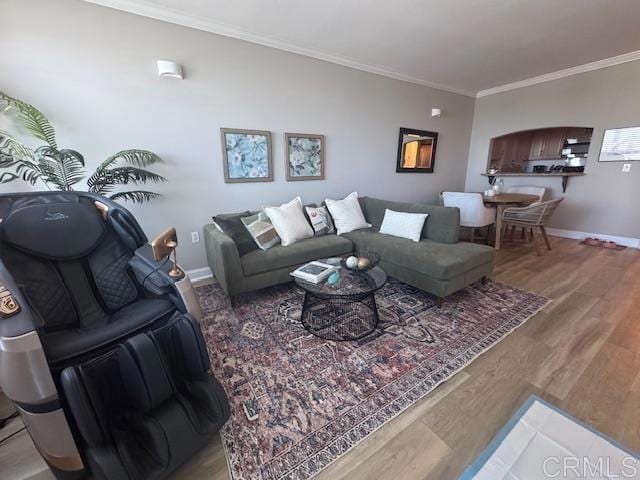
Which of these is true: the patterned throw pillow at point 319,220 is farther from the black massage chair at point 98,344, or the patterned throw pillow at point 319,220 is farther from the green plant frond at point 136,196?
the black massage chair at point 98,344

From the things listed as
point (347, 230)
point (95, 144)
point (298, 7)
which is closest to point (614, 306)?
point (347, 230)

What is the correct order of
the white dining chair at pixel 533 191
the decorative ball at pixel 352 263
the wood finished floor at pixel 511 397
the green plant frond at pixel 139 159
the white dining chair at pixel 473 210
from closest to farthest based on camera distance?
1. the wood finished floor at pixel 511 397
2. the decorative ball at pixel 352 263
3. the green plant frond at pixel 139 159
4. the white dining chair at pixel 473 210
5. the white dining chair at pixel 533 191

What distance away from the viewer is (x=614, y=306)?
7.68 ft

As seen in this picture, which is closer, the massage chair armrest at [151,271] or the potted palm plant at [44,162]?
the massage chair armrest at [151,271]

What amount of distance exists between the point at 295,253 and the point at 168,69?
194 cm

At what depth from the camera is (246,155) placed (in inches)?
118

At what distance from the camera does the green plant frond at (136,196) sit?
229 cm

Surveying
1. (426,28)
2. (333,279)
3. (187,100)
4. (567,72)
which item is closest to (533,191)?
(567,72)

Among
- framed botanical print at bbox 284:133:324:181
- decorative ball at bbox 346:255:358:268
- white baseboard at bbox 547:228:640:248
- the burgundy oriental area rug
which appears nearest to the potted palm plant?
the burgundy oriental area rug

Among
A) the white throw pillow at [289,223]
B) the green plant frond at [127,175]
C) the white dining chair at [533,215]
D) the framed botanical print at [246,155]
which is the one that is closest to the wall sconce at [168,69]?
the framed botanical print at [246,155]

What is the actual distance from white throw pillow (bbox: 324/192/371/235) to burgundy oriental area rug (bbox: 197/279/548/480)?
920 millimetres

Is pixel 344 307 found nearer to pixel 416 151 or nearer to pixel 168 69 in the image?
pixel 168 69

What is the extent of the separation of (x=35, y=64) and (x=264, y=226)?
2.09 m

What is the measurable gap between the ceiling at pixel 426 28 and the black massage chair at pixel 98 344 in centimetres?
202
